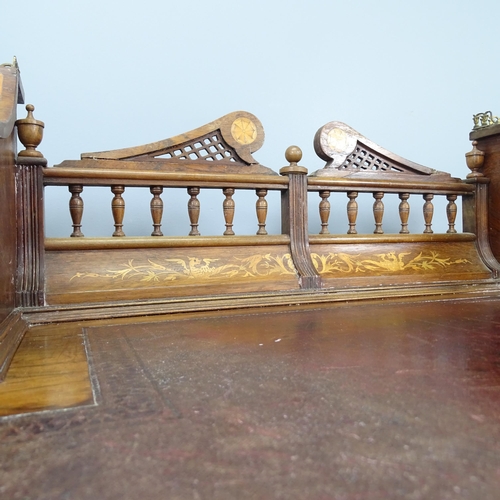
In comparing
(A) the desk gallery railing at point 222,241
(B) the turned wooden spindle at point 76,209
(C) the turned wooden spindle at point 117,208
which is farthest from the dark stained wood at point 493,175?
(B) the turned wooden spindle at point 76,209

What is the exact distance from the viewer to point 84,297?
104cm

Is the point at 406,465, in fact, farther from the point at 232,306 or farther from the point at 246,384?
the point at 232,306

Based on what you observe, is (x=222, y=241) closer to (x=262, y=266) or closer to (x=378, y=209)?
(x=262, y=266)

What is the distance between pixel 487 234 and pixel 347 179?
565 millimetres

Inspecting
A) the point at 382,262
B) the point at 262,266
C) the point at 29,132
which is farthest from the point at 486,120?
the point at 29,132

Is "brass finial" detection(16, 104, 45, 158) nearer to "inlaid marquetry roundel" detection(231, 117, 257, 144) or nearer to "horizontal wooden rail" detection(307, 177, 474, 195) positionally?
"inlaid marquetry roundel" detection(231, 117, 257, 144)

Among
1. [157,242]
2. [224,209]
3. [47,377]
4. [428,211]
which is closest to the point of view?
[47,377]

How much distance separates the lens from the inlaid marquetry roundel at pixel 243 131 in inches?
50.9

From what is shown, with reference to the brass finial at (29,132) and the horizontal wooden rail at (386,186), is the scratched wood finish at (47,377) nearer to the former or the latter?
the brass finial at (29,132)

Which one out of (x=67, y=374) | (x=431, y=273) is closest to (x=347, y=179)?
(x=431, y=273)

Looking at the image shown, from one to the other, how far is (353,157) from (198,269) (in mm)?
630

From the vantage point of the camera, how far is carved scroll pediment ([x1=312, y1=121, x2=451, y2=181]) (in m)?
1.37

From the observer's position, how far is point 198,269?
1.17 meters

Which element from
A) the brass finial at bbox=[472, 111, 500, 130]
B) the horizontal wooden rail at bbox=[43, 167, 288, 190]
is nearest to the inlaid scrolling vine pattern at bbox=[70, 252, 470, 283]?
the horizontal wooden rail at bbox=[43, 167, 288, 190]
